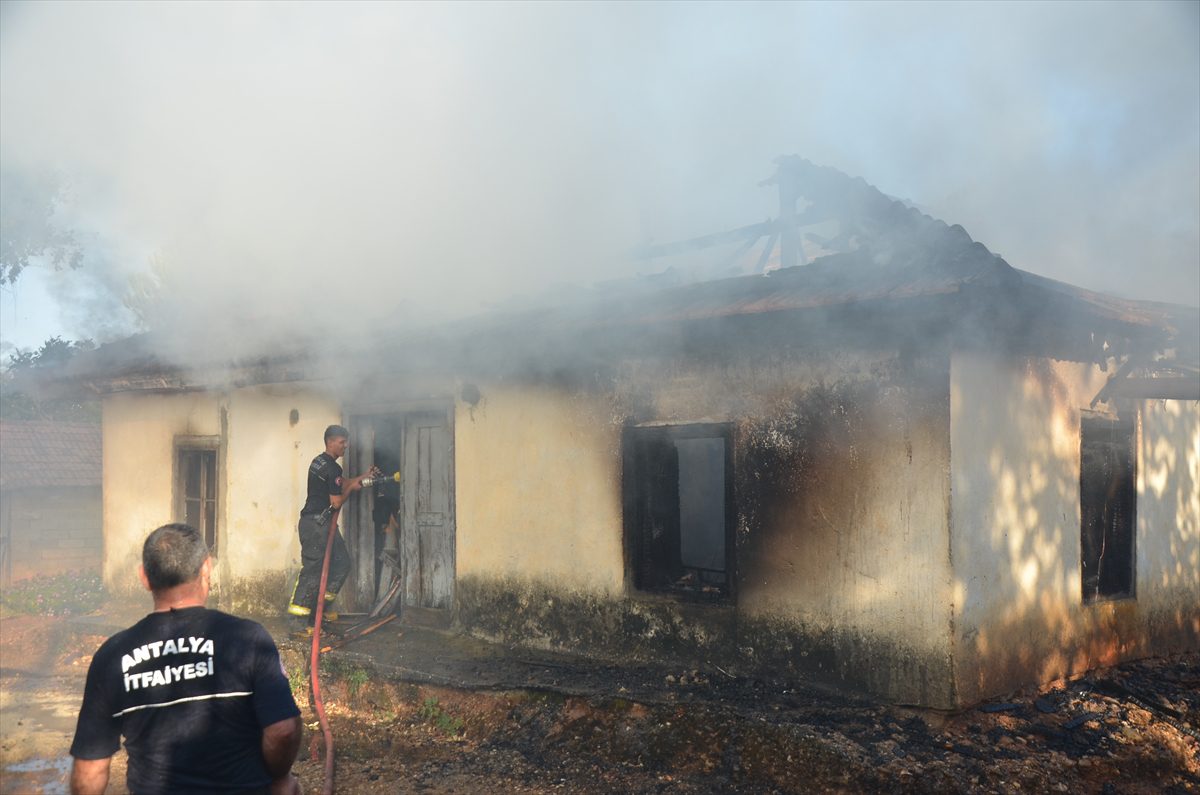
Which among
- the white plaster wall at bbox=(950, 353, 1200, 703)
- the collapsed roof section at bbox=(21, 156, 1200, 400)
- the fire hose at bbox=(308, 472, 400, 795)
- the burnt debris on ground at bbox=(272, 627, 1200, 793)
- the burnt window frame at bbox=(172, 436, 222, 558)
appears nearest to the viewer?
the burnt debris on ground at bbox=(272, 627, 1200, 793)

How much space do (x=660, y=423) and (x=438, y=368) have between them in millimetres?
2269

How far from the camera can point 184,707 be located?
2619 millimetres

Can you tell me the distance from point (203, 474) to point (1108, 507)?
30.5ft

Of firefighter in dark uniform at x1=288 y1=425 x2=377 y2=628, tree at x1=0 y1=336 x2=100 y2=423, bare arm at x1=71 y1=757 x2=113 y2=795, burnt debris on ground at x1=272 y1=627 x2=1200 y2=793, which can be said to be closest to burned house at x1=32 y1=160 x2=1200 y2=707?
burnt debris on ground at x1=272 y1=627 x2=1200 y2=793

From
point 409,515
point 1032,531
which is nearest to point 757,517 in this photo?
point 1032,531

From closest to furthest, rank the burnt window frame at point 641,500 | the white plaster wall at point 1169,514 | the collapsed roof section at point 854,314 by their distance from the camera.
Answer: the collapsed roof section at point 854,314 → the burnt window frame at point 641,500 → the white plaster wall at point 1169,514

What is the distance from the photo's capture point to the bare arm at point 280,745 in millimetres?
2664

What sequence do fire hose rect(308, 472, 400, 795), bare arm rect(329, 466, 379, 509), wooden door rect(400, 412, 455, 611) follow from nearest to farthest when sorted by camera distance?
fire hose rect(308, 472, 400, 795) → bare arm rect(329, 466, 379, 509) → wooden door rect(400, 412, 455, 611)

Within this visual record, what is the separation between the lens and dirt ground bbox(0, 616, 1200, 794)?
503 centimetres

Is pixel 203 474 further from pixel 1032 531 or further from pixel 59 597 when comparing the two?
pixel 1032 531

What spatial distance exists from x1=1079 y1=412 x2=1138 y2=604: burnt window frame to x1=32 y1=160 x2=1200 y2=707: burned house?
23 mm

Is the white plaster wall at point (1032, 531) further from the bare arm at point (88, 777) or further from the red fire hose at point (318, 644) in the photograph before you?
the bare arm at point (88, 777)

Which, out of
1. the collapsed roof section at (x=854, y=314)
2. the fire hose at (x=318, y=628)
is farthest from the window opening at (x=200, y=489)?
the fire hose at (x=318, y=628)

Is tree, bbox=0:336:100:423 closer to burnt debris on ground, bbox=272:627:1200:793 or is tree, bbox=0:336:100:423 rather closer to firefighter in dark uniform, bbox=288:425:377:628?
firefighter in dark uniform, bbox=288:425:377:628
